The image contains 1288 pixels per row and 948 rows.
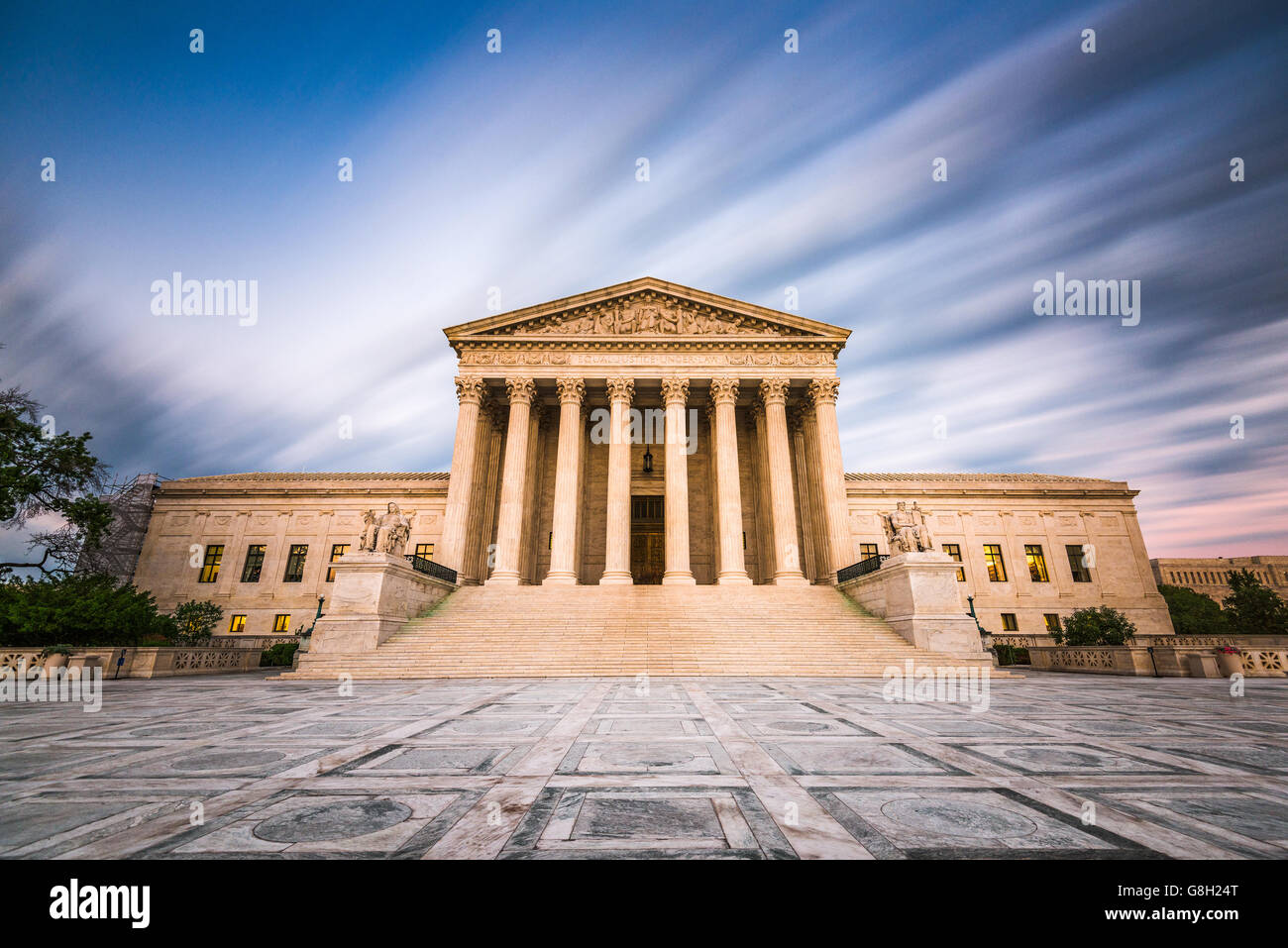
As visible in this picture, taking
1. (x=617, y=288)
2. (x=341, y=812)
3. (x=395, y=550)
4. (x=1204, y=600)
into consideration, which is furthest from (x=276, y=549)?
(x=1204, y=600)

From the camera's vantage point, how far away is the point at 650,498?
100.0 feet

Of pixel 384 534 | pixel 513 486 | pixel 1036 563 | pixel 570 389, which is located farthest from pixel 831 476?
pixel 384 534

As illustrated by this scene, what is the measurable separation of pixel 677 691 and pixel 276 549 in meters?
32.1

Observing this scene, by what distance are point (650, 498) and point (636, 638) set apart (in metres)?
14.7

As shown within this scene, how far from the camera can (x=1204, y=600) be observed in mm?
50438

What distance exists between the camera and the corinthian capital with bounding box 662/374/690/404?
25.6 m

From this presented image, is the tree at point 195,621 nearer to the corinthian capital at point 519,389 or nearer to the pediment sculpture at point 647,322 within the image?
the corinthian capital at point 519,389

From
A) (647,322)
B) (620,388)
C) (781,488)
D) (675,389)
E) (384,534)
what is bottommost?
(384,534)

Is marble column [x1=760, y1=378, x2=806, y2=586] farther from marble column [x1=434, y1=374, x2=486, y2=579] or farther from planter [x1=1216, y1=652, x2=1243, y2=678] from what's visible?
marble column [x1=434, y1=374, x2=486, y2=579]

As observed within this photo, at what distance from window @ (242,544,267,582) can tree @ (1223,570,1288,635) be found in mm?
56387

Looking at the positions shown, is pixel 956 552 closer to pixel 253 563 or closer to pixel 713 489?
pixel 713 489

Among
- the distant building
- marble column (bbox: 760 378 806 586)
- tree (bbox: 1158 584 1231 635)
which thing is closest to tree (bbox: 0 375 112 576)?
marble column (bbox: 760 378 806 586)

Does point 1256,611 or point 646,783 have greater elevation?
point 646,783
